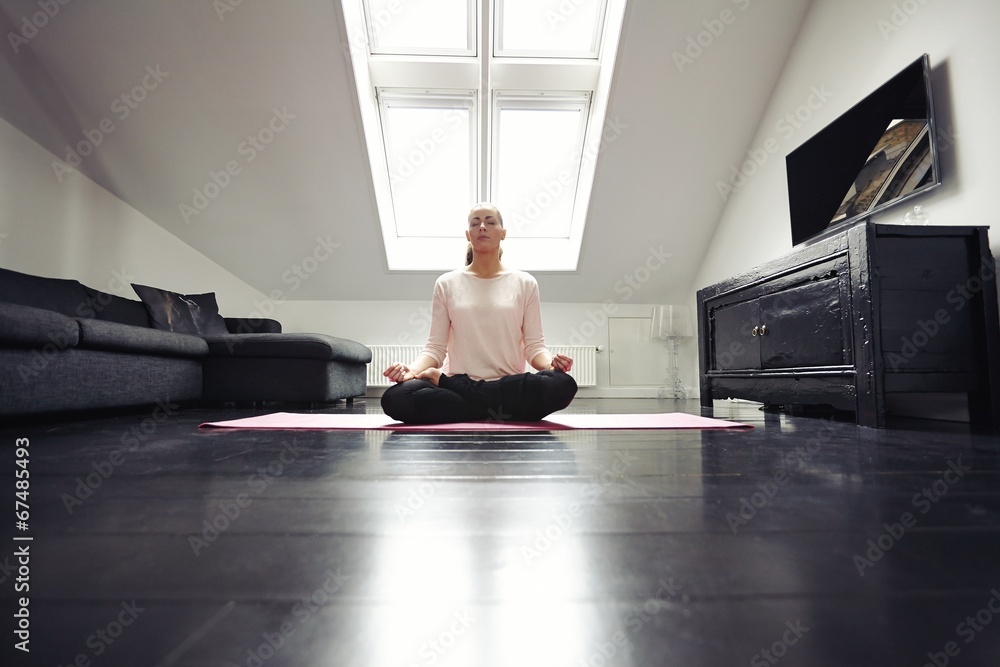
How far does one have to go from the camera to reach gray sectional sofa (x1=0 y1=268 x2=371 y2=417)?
6.43 ft

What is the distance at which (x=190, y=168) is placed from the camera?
3.93m
